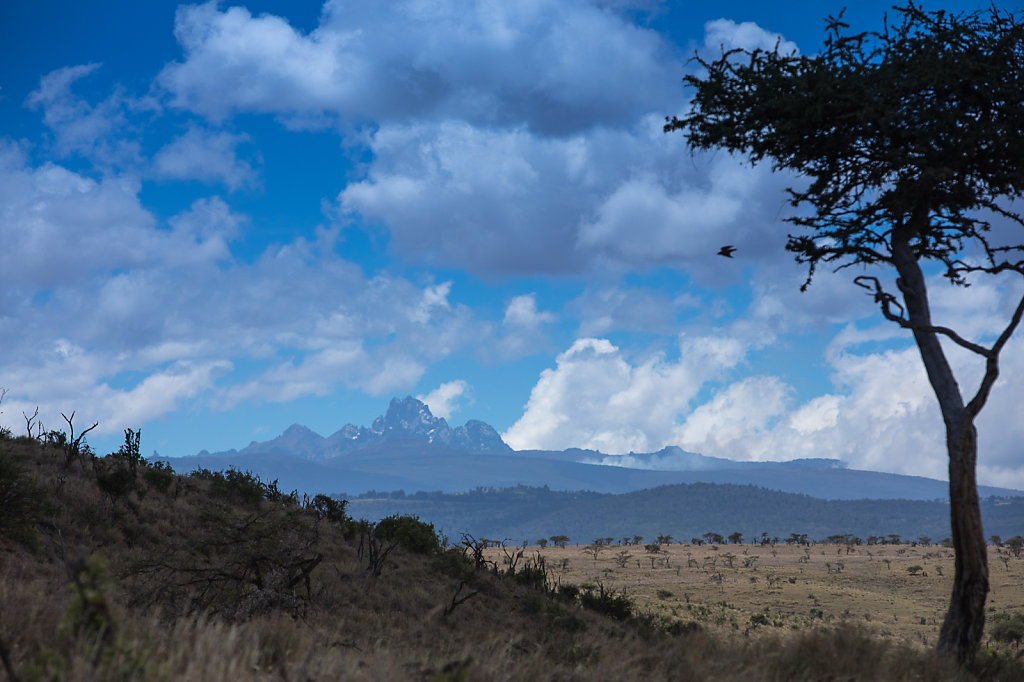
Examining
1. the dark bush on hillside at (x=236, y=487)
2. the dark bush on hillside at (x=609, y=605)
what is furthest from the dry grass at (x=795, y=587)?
the dark bush on hillside at (x=236, y=487)

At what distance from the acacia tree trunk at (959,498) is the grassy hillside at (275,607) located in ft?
1.90

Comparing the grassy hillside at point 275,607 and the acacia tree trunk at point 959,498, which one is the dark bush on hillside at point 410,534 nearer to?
the grassy hillside at point 275,607

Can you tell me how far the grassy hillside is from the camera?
18.7 ft

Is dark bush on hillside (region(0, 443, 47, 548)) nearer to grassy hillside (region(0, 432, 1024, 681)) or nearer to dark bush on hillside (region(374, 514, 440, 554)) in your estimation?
grassy hillside (region(0, 432, 1024, 681))

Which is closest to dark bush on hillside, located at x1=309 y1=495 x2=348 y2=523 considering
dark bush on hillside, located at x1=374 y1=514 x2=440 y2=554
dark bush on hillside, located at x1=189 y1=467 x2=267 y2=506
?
dark bush on hillside, located at x1=374 y1=514 x2=440 y2=554

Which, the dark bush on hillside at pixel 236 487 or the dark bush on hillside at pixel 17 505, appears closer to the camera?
the dark bush on hillside at pixel 17 505

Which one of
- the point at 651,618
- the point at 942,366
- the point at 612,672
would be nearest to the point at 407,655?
the point at 612,672

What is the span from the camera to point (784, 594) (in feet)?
200

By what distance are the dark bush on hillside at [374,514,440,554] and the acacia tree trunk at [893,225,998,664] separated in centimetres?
Answer: 2144

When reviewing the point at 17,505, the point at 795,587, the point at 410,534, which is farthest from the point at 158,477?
the point at 795,587

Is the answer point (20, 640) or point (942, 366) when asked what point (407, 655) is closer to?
point (20, 640)

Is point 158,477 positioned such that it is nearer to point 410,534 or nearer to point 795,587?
point 410,534

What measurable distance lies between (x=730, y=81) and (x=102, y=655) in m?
13.7

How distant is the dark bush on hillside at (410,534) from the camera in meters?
29.7
